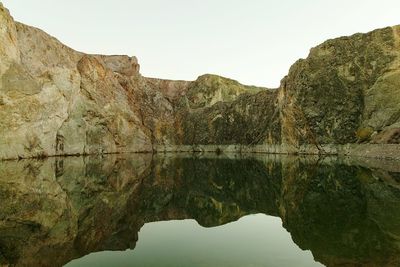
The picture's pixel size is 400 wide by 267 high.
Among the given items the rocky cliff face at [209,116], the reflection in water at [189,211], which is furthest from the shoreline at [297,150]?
the reflection in water at [189,211]

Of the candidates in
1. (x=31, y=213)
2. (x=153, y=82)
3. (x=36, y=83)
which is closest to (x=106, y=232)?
(x=31, y=213)

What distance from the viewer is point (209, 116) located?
309 feet

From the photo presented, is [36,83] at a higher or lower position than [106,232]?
higher

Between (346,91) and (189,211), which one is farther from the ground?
(346,91)

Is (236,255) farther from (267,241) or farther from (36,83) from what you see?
(36,83)

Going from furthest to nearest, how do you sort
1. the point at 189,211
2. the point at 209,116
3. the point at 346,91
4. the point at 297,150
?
the point at 209,116
the point at 297,150
the point at 346,91
the point at 189,211

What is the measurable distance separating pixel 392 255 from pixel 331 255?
142cm

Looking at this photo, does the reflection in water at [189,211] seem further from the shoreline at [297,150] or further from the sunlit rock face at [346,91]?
the sunlit rock face at [346,91]

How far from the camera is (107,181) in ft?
87.7

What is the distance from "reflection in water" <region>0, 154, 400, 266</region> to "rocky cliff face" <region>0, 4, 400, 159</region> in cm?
2217

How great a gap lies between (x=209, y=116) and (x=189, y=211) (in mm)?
77531

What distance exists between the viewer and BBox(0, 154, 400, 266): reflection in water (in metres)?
10.0

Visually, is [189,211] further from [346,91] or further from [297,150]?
[297,150]

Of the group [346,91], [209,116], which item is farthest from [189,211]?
[209,116]
